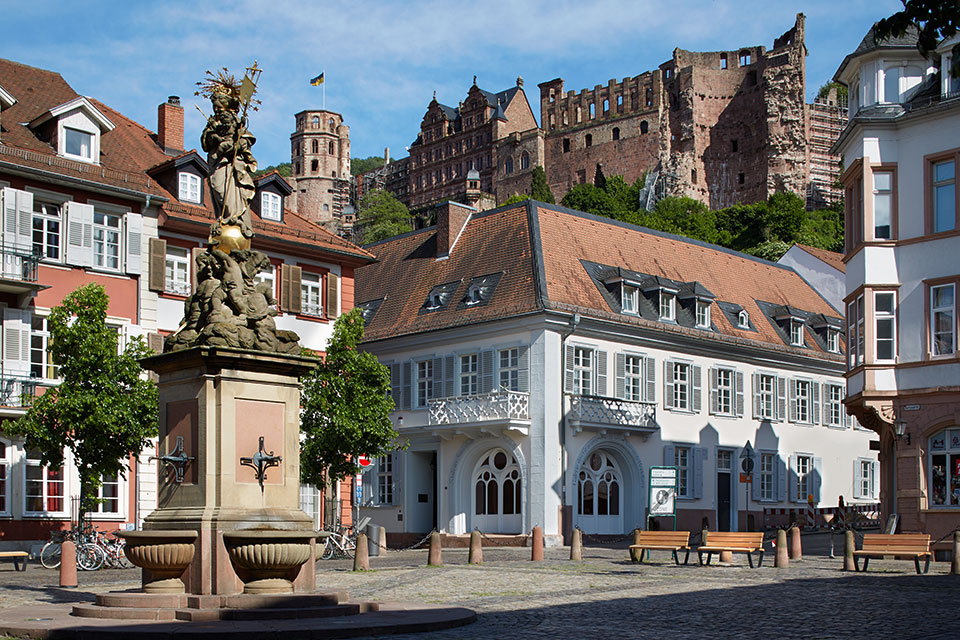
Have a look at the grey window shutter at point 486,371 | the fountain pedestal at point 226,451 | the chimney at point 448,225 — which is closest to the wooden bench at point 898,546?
the fountain pedestal at point 226,451

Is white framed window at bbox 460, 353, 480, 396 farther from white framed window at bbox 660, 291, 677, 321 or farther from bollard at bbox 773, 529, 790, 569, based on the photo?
bollard at bbox 773, 529, 790, 569

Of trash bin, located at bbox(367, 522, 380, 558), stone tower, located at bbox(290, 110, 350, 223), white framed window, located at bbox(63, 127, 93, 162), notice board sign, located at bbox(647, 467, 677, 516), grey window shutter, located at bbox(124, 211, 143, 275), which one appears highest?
stone tower, located at bbox(290, 110, 350, 223)

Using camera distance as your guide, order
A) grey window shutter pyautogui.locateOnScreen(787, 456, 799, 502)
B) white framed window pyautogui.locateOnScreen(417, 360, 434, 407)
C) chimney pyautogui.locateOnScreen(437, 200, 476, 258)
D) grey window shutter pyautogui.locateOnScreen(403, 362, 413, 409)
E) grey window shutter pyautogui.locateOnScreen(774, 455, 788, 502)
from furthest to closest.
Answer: grey window shutter pyautogui.locateOnScreen(787, 456, 799, 502)
grey window shutter pyautogui.locateOnScreen(774, 455, 788, 502)
chimney pyautogui.locateOnScreen(437, 200, 476, 258)
grey window shutter pyautogui.locateOnScreen(403, 362, 413, 409)
white framed window pyautogui.locateOnScreen(417, 360, 434, 407)

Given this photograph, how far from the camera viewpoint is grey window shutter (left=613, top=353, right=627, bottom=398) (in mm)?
40562

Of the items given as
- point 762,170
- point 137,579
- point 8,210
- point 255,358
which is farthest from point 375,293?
point 762,170

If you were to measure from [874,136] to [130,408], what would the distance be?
18.2 metres

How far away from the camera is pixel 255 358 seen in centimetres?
1483

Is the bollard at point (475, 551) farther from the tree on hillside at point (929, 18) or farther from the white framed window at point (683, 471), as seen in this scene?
the tree on hillside at point (929, 18)

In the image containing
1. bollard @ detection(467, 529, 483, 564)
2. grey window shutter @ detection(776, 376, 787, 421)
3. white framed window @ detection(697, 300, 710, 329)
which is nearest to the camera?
bollard @ detection(467, 529, 483, 564)

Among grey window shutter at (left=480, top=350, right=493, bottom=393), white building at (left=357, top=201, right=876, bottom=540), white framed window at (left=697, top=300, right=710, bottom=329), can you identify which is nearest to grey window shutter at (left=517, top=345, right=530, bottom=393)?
white building at (left=357, top=201, right=876, bottom=540)

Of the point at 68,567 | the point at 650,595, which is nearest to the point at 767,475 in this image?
the point at 650,595

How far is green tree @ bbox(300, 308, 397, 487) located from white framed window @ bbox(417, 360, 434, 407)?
27.0ft

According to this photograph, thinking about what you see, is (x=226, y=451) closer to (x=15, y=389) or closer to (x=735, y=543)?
(x=735, y=543)

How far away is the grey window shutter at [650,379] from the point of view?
41.4 m
